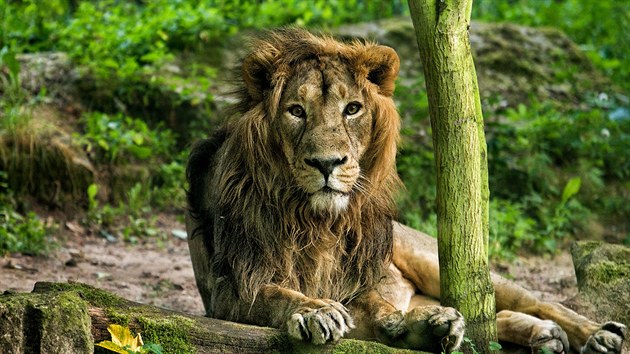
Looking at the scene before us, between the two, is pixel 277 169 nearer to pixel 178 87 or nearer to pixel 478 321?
pixel 478 321

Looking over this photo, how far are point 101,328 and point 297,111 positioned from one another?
1473 mm

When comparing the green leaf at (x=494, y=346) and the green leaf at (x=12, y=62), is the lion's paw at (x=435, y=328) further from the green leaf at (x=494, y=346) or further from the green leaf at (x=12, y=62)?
the green leaf at (x=12, y=62)

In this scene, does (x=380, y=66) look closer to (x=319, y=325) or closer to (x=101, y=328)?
(x=319, y=325)

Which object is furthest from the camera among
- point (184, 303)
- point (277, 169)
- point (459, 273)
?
point (184, 303)

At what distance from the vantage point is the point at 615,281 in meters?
5.40

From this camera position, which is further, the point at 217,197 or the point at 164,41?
the point at 164,41

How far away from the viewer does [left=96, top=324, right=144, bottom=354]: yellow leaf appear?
3673 millimetres

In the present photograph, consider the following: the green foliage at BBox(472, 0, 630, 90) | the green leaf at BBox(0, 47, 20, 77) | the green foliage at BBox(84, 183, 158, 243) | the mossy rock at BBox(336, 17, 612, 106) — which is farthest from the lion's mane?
the green foliage at BBox(472, 0, 630, 90)

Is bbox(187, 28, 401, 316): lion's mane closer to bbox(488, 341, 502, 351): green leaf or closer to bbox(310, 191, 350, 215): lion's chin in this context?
bbox(310, 191, 350, 215): lion's chin

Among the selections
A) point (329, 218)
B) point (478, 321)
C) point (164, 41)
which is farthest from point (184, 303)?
point (164, 41)

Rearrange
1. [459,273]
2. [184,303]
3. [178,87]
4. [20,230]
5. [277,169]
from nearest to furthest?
1. [459,273]
2. [277,169]
3. [184,303]
4. [20,230]
5. [178,87]

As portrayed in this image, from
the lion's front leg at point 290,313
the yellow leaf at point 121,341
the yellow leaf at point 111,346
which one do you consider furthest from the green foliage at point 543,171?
the yellow leaf at point 111,346

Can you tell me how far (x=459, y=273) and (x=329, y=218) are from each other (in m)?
0.77

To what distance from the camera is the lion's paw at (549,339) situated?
468cm
